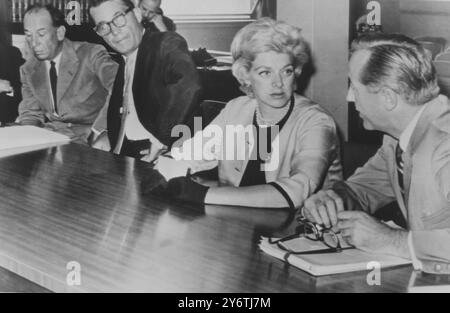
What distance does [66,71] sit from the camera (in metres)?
4.10

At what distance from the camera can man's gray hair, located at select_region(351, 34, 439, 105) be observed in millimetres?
1801

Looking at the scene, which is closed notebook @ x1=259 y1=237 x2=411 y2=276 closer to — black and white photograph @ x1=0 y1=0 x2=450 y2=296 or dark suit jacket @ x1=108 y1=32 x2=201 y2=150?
black and white photograph @ x1=0 y1=0 x2=450 y2=296

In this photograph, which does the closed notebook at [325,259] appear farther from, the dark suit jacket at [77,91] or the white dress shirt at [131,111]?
the dark suit jacket at [77,91]

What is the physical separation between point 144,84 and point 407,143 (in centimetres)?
212

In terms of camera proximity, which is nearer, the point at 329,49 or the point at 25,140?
the point at 25,140

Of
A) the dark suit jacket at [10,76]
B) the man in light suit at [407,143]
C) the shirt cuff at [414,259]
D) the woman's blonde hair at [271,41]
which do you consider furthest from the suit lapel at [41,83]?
the shirt cuff at [414,259]

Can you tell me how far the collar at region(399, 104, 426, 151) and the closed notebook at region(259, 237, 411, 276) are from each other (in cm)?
39

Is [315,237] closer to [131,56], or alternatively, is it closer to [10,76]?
[131,56]

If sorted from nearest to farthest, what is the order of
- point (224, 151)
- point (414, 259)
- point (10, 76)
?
point (414, 259) → point (224, 151) → point (10, 76)

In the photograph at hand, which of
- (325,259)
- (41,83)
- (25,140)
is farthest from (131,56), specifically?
(325,259)

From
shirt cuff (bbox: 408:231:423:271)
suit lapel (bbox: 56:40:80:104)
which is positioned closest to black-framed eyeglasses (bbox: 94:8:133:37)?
suit lapel (bbox: 56:40:80:104)

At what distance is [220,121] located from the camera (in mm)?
2764

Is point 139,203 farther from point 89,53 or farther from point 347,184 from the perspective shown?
point 89,53

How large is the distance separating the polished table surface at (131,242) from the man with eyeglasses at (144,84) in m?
1.01
